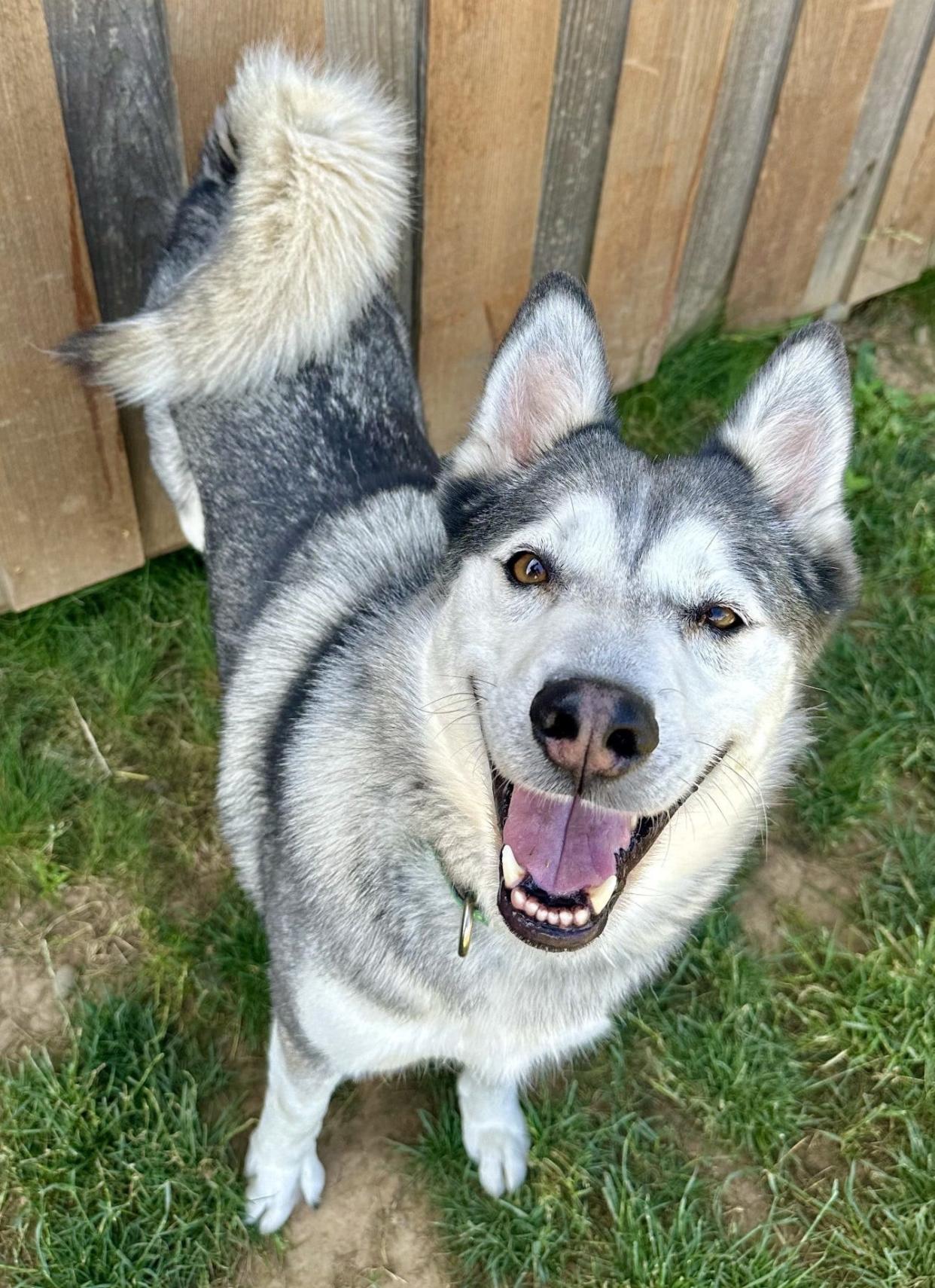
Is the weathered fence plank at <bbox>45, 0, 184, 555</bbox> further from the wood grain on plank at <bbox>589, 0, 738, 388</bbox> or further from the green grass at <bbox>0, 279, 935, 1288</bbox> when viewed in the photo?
the wood grain on plank at <bbox>589, 0, 738, 388</bbox>

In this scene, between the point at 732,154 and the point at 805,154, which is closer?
the point at 732,154

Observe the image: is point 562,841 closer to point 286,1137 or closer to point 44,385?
point 286,1137

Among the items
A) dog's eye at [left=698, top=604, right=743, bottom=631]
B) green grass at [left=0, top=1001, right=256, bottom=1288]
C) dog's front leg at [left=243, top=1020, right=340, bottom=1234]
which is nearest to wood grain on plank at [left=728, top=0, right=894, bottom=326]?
dog's eye at [left=698, top=604, right=743, bottom=631]

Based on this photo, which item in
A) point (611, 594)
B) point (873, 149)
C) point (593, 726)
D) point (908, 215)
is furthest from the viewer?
point (908, 215)

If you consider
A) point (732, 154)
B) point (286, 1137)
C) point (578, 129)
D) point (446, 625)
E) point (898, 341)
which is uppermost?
point (578, 129)

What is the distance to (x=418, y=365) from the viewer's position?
3.43m

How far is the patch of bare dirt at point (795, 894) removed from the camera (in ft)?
9.95

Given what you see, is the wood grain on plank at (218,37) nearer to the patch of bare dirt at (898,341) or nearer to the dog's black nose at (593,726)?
the dog's black nose at (593,726)

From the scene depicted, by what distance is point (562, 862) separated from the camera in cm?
180

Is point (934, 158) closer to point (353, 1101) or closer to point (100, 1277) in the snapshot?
point (353, 1101)

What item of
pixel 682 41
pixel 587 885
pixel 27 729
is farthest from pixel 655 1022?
Result: pixel 682 41

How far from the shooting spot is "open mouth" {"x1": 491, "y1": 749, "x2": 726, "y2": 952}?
1781 millimetres

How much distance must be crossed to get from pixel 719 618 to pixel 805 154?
8.55 feet

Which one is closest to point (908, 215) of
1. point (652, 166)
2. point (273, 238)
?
point (652, 166)
